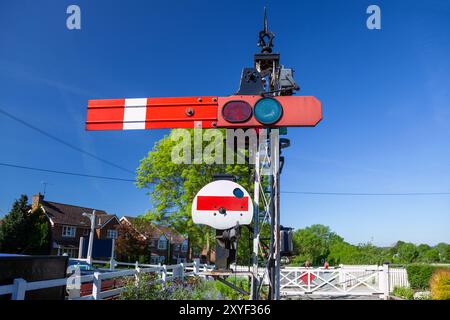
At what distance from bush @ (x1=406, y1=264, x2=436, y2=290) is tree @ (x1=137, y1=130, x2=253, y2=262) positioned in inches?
339

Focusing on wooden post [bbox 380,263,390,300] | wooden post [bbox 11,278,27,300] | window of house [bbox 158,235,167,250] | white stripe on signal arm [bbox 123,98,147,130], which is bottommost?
window of house [bbox 158,235,167,250]

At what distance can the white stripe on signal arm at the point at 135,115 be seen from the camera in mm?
3305

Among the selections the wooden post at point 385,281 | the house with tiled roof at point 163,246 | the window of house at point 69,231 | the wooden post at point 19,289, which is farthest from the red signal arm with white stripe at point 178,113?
the window of house at point 69,231

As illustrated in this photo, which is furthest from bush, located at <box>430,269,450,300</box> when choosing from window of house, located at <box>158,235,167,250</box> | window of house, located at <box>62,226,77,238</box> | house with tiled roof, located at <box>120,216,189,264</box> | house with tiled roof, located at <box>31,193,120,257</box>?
window of house, located at <box>158,235,167,250</box>

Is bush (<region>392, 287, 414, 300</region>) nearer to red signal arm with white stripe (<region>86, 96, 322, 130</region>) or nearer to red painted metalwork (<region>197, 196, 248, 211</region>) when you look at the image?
red painted metalwork (<region>197, 196, 248, 211</region>)

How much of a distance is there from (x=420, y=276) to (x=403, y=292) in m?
2.48

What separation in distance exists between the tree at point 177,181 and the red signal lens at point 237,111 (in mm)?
15458

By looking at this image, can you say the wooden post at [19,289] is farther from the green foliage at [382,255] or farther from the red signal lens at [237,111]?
the green foliage at [382,255]

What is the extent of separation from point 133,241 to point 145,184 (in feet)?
37.3

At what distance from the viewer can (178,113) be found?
3252 mm

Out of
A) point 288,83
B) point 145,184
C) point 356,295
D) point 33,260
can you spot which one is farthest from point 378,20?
point 145,184

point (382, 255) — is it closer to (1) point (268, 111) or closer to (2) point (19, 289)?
(1) point (268, 111)

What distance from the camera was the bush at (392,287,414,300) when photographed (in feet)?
38.9
